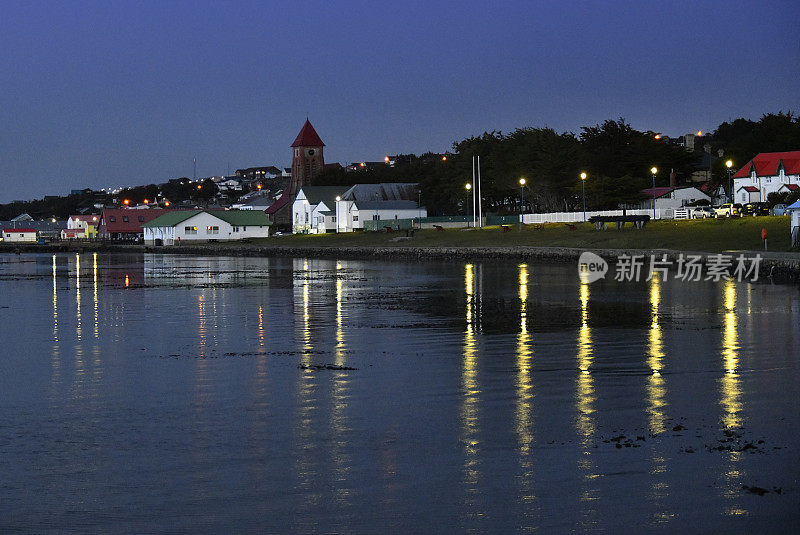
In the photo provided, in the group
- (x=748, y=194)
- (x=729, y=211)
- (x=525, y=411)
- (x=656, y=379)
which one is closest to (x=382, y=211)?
(x=748, y=194)

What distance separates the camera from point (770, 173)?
340ft

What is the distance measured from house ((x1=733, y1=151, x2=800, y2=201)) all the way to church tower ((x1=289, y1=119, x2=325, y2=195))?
8038 centimetres

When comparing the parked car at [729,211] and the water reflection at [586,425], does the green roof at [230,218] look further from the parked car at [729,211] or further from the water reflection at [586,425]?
the water reflection at [586,425]

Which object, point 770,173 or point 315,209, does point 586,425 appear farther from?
point 315,209

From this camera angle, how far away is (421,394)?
17.7m

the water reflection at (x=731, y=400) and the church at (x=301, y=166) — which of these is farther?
the church at (x=301, y=166)

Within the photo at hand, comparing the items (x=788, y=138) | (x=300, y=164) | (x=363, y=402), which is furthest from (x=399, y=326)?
(x=300, y=164)

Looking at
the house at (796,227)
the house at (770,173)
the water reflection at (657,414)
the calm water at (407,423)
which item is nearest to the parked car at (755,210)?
the house at (770,173)

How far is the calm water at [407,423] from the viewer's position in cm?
1084

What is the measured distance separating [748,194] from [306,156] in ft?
278

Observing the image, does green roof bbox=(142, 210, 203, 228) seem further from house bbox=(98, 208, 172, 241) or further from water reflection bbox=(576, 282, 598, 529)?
water reflection bbox=(576, 282, 598, 529)

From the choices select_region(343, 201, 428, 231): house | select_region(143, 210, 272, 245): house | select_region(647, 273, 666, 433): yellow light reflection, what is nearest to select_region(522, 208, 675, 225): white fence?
select_region(343, 201, 428, 231): house

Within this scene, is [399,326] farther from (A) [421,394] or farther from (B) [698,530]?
(B) [698,530]

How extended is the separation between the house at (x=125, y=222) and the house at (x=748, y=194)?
337 feet
